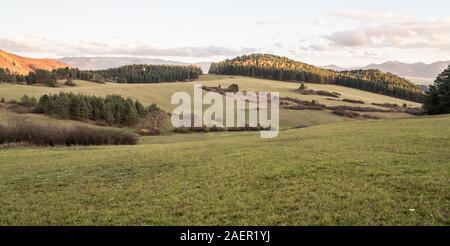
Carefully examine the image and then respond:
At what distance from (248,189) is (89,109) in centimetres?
9300

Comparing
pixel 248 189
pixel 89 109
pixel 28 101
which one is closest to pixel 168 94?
pixel 89 109

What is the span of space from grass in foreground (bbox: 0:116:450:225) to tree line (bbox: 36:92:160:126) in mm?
73952

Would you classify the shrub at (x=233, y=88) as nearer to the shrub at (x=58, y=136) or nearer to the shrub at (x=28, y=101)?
the shrub at (x=28, y=101)

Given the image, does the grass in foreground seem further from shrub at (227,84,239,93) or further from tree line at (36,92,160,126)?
shrub at (227,84,239,93)

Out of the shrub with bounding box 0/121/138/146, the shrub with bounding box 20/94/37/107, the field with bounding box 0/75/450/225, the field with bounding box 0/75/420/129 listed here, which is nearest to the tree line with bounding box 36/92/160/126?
the shrub with bounding box 20/94/37/107

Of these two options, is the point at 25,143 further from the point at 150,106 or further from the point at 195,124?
the point at 150,106

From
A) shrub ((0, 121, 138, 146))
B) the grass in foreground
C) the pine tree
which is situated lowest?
shrub ((0, 121, 138, 146))

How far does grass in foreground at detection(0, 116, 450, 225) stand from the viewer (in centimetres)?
1505

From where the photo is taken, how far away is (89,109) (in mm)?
105250

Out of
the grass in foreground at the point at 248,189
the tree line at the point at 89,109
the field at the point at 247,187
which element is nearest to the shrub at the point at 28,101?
the tree line at the point at 89,109
